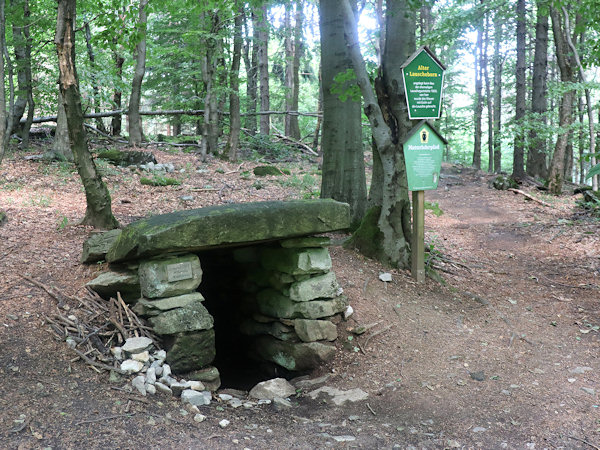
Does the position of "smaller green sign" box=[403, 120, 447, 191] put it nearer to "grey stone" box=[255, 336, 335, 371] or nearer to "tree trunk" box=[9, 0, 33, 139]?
"grey stone" box=[255, 336, 335, 371]

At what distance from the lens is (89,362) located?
3.85m

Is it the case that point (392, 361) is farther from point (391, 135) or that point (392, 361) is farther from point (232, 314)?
point (391, 135)

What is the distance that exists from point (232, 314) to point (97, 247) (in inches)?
88.8

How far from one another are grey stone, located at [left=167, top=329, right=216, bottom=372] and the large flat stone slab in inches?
33.8

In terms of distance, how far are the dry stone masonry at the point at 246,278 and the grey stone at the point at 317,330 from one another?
0.01m

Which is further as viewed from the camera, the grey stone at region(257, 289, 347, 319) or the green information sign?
the green information sign

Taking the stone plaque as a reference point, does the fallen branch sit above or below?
above

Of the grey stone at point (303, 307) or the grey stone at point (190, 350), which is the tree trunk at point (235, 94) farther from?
the grey stone at point (190, 350)

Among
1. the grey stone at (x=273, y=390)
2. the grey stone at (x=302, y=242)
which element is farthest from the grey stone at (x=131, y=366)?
the grey stone at (x=302, y=242)

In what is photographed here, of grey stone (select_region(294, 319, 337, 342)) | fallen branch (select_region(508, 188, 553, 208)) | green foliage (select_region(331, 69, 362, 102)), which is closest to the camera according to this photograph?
grey stone (select_region(294, 319, 337, 342))

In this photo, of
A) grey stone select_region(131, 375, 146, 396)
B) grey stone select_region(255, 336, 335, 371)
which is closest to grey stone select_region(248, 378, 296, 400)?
grey stone select_region(255, 336, 335, 371)

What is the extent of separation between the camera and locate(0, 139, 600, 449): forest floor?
10.7 ft

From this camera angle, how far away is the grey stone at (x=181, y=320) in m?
4.48

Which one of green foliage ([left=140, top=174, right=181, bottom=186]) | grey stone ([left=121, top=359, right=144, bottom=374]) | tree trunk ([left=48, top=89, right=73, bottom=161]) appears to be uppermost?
tree trunk ([left=48, top=89, right=73, bottom=161])
